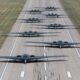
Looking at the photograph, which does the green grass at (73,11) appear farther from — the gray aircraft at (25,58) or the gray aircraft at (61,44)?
the gray aircraft at (25,58)

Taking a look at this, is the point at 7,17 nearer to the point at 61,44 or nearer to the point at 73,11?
the point at 73,11

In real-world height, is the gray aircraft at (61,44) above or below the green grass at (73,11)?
below

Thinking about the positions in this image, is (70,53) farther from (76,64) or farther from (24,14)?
(24,14)

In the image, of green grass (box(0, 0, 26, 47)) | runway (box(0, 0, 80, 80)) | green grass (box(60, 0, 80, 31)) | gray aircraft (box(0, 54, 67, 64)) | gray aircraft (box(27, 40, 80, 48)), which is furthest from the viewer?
green grass (box(60, 0, 80, 31))

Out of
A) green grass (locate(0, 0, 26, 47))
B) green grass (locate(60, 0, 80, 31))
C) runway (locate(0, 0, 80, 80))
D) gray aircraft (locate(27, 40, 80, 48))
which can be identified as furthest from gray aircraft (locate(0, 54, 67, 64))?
green grass (locate(60, 0, 80, 31))

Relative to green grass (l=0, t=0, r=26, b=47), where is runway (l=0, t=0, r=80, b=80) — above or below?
below

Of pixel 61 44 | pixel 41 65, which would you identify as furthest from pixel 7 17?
pixel 41 65

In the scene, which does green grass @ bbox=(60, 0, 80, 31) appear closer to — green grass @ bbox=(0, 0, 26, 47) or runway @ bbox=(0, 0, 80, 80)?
green grass @ bbox=(0, 0, 26, 47)

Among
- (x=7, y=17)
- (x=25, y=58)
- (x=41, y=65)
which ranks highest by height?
(x=7, y=17)

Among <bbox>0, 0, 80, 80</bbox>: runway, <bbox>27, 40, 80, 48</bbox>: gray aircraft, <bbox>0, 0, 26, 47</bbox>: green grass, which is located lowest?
<bbox>0, 0, 80, 80</bbox>: runway

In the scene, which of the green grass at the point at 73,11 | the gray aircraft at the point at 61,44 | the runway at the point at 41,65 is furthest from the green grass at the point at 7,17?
the green grass at the point at 73,11

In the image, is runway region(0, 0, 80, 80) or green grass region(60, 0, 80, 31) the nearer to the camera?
runway region(0, 0, 80, 80)
